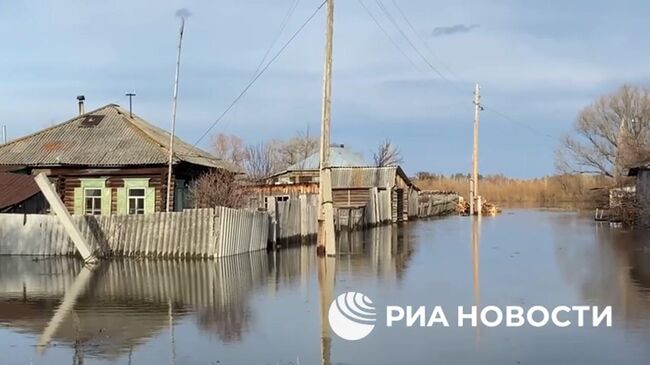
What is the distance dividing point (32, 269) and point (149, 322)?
8.97m

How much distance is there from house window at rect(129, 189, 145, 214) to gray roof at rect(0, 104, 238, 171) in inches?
61.0

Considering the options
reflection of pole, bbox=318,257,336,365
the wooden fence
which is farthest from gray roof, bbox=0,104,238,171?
reflection of pole, bbox=318,257,336,365

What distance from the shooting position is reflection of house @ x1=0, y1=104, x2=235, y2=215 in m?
30.8

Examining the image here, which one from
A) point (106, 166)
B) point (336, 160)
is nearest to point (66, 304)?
point (106, 166)

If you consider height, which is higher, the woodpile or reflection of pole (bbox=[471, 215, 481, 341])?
the woodpile

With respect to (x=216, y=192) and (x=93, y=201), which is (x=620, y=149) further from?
(x=93, y=201)

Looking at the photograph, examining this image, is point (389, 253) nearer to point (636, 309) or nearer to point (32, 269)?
point (32, 269)

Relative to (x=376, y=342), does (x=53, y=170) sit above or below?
above

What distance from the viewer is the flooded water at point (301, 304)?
380 inches

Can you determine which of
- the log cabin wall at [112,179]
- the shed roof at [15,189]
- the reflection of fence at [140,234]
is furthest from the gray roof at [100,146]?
the reflection of fence at [140,234]

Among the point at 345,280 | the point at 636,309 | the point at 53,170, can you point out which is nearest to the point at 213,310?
the point at 345,280

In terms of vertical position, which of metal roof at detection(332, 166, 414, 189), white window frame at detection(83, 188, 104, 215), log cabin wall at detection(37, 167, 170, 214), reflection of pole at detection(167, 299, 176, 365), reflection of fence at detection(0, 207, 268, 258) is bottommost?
reflection of pole at detection(167, 299, 176, 365)

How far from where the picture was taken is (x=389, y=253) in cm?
2480

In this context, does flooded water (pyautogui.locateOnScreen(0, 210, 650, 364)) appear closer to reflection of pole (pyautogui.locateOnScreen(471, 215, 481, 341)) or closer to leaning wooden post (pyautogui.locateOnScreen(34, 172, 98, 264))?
reflection of pole (pyautogui.locateOnScreen(471, 215, 481, 341))
